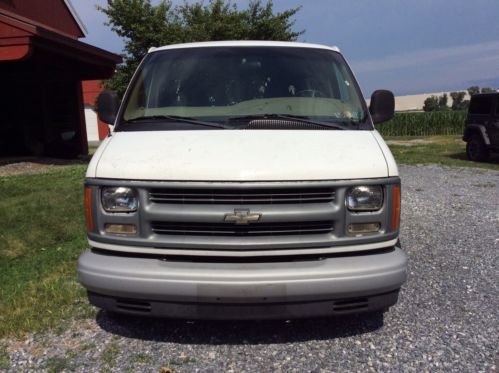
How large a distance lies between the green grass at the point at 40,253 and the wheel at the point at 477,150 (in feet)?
36.9

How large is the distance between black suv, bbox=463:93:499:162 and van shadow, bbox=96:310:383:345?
11.8 metres

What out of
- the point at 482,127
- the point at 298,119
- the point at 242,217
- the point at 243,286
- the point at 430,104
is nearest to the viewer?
the point at 243,286

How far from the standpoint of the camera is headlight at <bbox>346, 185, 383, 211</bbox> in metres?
2.91

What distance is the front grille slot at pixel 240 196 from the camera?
9.21ft

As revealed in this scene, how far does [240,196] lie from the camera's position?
2.81m

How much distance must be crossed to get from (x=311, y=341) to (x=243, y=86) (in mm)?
2053

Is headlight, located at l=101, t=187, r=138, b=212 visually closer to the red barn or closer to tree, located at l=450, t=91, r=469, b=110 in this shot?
the red barn

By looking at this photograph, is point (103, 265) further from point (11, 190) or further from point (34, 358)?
point (11, 190)

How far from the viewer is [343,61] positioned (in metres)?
4.28

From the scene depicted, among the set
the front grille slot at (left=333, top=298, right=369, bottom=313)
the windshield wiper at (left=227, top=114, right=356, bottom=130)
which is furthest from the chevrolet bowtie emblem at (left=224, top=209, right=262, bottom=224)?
the windshield wiper at (left=227, top=114, right=356, bottom=130)

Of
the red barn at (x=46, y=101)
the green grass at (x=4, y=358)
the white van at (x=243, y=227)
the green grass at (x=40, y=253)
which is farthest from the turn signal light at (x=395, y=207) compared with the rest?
the red barn at (x=46, y=101)

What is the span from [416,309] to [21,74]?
14.5 meters

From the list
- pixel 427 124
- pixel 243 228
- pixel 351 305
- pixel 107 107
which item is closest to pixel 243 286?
pixel 243 228

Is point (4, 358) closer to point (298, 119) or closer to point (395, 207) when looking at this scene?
point (298, 119)
